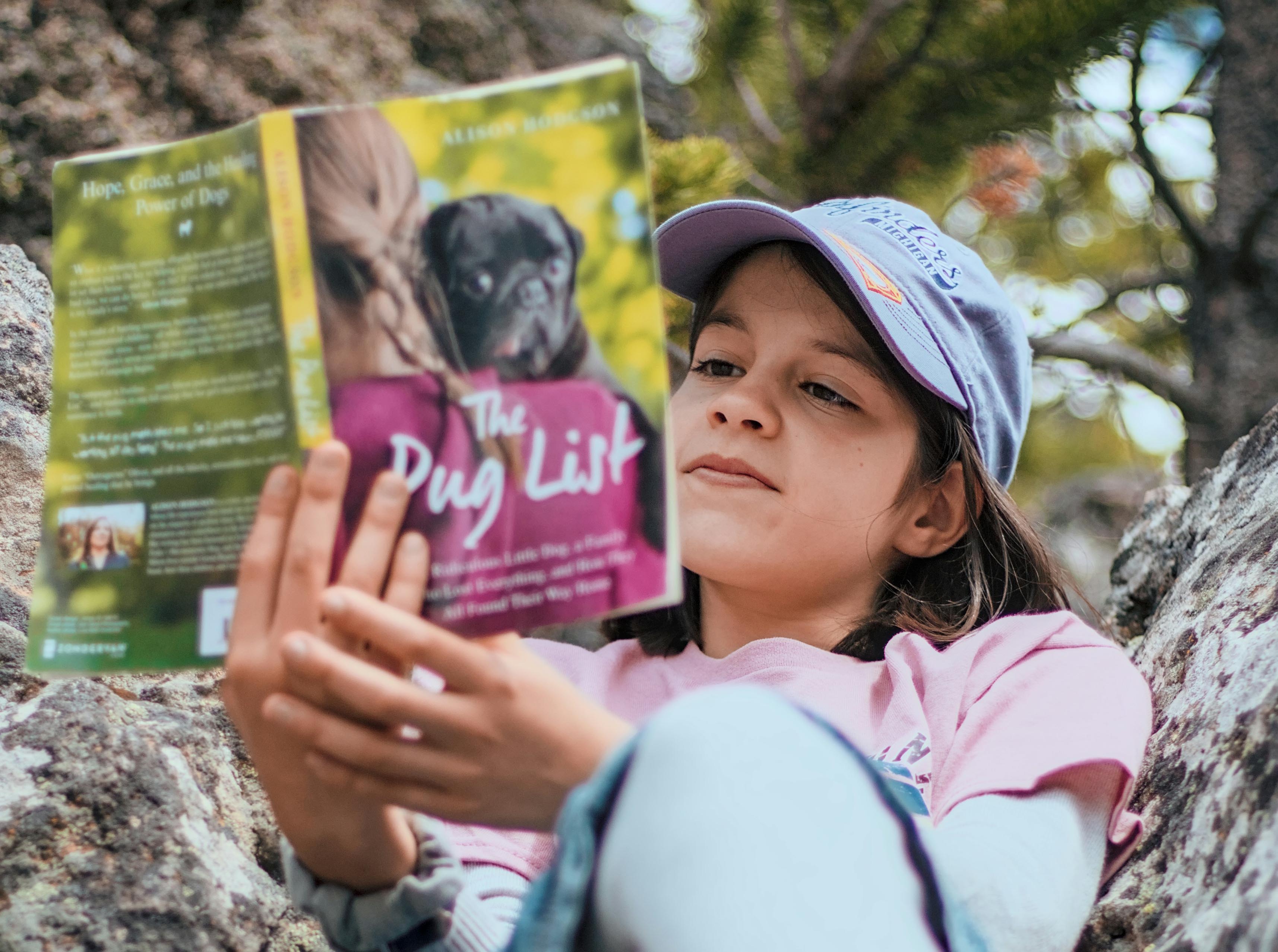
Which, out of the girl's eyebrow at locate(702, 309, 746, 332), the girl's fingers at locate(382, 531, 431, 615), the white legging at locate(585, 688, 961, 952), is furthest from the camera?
the girl's eyebrow at locate(702, 309, 746, 332)

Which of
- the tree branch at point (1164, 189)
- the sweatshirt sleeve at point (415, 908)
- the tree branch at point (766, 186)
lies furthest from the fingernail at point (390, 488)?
the tree branch at point (1164, 189)

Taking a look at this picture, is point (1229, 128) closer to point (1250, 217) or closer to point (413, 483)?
point (1250, 217)

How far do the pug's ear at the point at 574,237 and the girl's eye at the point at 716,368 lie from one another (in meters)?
0.53

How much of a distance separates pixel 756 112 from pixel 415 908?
2036 mm

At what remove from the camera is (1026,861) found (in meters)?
0.76

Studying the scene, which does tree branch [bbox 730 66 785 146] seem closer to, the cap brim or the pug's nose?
the cap brim

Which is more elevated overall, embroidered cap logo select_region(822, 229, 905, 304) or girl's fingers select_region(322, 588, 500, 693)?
embroidered cap logo select_region(822, 229, 905, 304)

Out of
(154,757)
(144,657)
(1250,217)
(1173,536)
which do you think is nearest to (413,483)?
(144,657)

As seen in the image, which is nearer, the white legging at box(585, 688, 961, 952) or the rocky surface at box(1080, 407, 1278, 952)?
the white legging at box(585, 688, 961, 952)

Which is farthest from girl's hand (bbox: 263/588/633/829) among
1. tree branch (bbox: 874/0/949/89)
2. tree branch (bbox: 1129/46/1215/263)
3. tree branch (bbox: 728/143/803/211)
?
tree branch (bbox: 1129/46/1215/263)

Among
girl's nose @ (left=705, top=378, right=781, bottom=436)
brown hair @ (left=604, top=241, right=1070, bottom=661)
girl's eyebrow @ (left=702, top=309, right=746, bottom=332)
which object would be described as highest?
girl's eyebrow @ (left=702, top=309, right=746, bottom=332)

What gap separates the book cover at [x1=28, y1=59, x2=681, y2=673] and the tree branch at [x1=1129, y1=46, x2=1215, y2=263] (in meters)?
1.94

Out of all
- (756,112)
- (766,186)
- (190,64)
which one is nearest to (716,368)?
(766,186)

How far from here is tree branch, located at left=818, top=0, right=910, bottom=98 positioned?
6.89 ft
